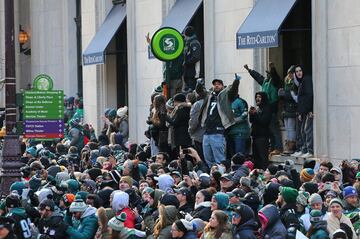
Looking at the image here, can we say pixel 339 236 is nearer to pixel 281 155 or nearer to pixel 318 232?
pixel 318 232

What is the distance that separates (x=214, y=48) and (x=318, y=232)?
45.2ft

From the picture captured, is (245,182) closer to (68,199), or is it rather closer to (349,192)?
(349,192)

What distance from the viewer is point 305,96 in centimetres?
2169

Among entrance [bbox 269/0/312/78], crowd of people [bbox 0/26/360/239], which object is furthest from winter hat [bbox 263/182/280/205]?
entrance [bbox 269/0/312/78]

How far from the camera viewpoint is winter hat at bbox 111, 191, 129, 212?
49.4 feet

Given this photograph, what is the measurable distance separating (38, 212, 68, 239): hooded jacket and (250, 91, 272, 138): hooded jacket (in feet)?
24.1

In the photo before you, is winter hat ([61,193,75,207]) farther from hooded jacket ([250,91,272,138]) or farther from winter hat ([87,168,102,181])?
hooded jacket ([250,91,272,138])

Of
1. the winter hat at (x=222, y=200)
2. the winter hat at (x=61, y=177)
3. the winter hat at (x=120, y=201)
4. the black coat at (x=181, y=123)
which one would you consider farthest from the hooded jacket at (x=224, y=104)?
the winter hat at (x=222, y=200)

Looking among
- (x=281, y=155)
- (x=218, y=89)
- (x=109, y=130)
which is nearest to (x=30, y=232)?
(x=218, y=89)

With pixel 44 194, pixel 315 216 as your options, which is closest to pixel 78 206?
pixel 44 194

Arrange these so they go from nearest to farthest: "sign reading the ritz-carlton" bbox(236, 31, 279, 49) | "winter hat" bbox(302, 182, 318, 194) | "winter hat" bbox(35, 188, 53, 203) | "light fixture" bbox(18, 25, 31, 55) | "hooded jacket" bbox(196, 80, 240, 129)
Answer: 1. "winter hat" bbox(302, 182, 318, 194)
2. "winter hat" bbox(35, 188, 53, 203)
3. "hooded jacket" bbox(196, 80, 240, 129)
4. "sign reading the ritz-carlton" bbox(236, 31, 279, 49)
5. "light fixture" bbox(18, 25, 31, 55)

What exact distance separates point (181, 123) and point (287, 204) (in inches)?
313

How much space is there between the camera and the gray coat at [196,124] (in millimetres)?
21047

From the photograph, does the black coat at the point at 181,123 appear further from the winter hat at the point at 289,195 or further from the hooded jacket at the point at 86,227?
the winter hat at the point at 289,195
